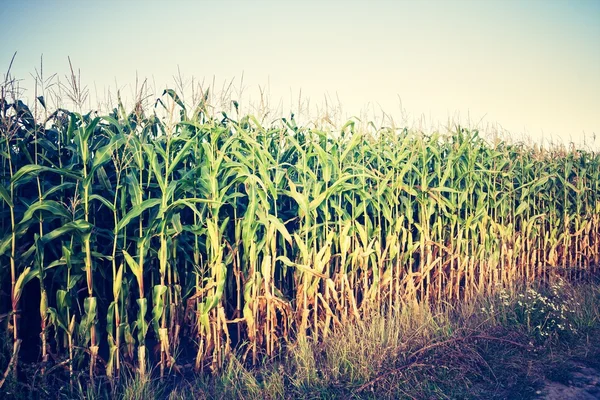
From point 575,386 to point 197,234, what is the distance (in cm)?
388

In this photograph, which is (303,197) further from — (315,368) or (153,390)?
(153,390)

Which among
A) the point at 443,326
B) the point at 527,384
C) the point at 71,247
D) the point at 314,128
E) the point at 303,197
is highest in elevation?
the point at 314,128

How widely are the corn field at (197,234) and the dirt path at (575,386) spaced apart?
5.41 ft

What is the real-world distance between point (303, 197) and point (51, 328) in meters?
2.79

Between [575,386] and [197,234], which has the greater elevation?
[197,234]

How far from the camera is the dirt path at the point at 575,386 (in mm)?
3429

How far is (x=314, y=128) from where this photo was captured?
4773mm

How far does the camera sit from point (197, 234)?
12.5 ft

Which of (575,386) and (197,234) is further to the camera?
(197,234)

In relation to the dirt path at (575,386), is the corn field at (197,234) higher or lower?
higher

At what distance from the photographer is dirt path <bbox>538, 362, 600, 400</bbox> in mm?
3429

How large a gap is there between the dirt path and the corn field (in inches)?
64.9

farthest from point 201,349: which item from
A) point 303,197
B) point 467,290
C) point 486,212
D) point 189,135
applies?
point 486,212

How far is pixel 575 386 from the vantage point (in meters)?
3.60
